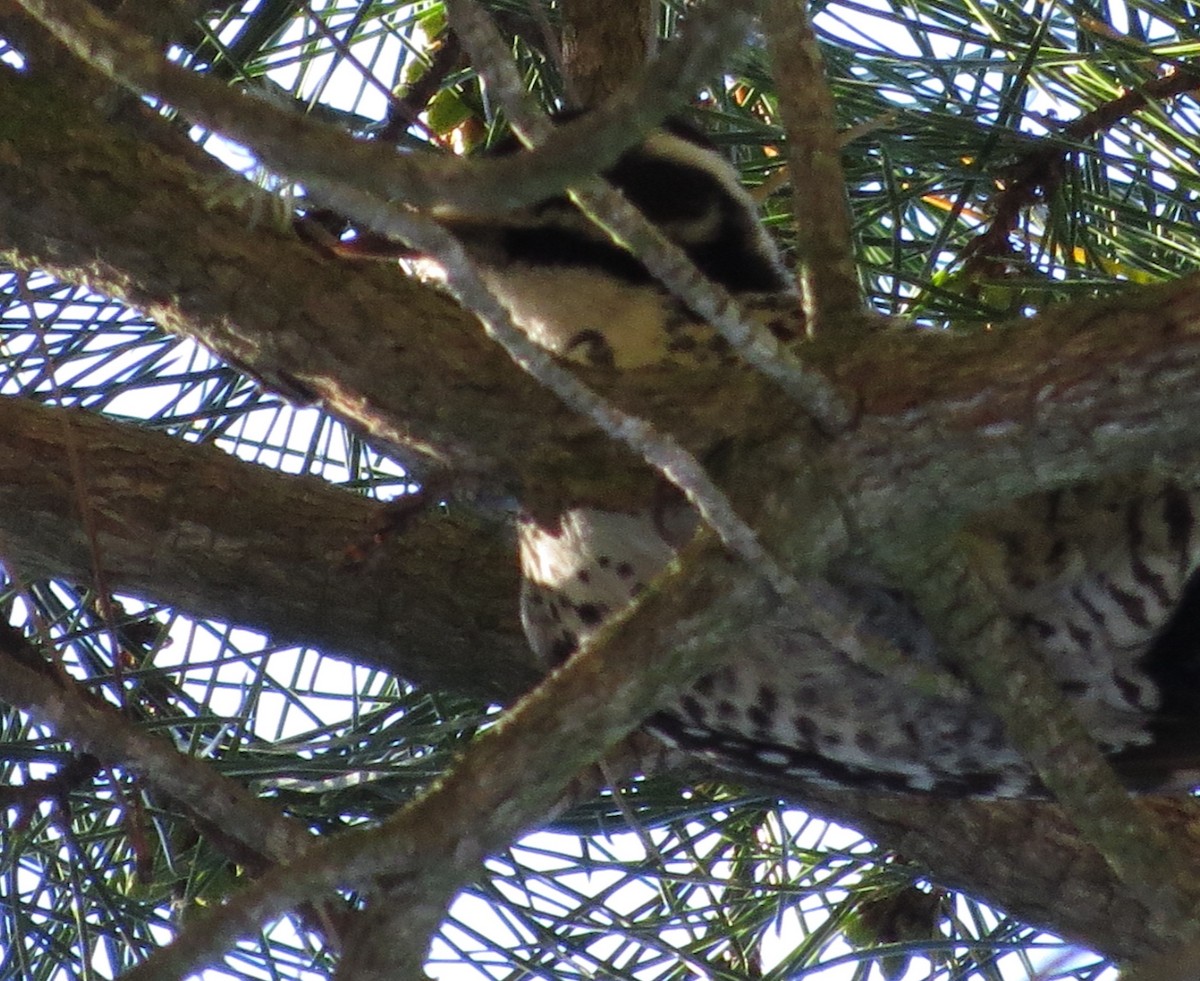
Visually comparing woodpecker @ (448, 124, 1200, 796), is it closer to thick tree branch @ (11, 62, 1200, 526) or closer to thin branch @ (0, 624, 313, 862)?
thick tree branch @ (11, 62, 1200, 526)

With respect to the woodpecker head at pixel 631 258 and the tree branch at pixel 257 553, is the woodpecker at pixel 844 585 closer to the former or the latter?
the woodpecker head at pixel 631 258

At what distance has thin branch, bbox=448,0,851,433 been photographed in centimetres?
67

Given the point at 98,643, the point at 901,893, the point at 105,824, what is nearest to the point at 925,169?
the point at 901,893

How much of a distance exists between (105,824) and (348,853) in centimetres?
99

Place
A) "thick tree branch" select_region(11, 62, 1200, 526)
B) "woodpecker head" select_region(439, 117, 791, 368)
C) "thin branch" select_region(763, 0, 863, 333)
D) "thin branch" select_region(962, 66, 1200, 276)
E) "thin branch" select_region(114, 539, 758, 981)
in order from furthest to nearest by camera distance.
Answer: "thin branch" select_region(962, 66, 1200, 276) < "woodpecker head" select_region(439, 117, 791, 368) < "thick tree branch" select_region(11, 62, 1200, 526) < "thin branch" select_region(763, 0, 863, 333) < "thin branch" select_region(114, 539, 758, 981)

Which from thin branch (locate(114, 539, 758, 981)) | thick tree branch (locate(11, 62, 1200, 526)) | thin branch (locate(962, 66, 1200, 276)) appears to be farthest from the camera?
thin branch (locate(962, 66, 1200, 276))

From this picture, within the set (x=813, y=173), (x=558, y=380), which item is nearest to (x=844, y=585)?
(x=813, y=173)

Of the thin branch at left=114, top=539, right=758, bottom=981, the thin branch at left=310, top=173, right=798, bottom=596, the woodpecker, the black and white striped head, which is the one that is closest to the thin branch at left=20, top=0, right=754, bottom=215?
the thin branch at left=310, top=173, right=798, bottom=596

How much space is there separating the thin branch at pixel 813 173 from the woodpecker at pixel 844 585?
234 millimetres

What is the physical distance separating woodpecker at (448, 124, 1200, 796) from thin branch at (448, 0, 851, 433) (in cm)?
28

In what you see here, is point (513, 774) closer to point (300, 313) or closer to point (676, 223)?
point (300, 313)

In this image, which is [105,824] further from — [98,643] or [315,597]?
[315,597]

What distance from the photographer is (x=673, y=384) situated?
997 millimetres

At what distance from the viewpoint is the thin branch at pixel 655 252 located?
67 cm
